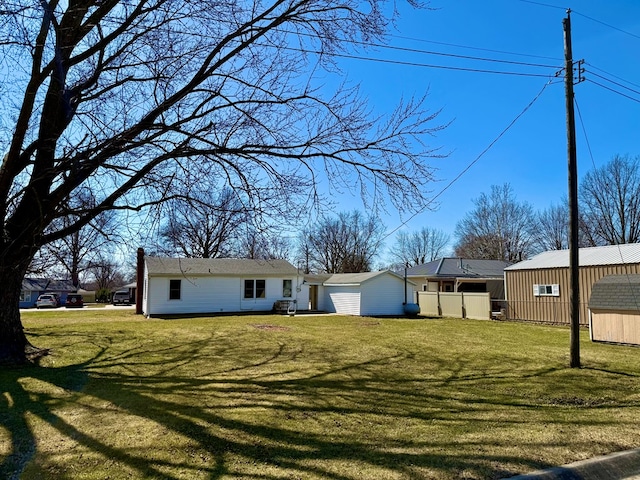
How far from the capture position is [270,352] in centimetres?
1112

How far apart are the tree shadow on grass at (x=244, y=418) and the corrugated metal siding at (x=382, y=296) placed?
16777mm

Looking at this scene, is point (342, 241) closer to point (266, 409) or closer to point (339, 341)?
point (339, 341)

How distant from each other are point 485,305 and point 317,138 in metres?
19.8

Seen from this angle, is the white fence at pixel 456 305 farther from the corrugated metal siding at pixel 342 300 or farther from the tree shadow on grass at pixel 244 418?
the tree shadow on grass at pixel 244 418

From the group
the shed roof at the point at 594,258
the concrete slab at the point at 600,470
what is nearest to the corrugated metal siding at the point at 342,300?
the shed roof at the point at 594,258

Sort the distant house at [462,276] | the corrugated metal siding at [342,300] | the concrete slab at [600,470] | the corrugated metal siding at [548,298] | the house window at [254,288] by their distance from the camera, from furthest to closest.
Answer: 1. the distant house at [462,276]
2. the house window at [254,288]
3. the corrugated metal siding at [342,300]
4. the corrugated metal siding at [548,298]
5. the concrete slab at [600,470]

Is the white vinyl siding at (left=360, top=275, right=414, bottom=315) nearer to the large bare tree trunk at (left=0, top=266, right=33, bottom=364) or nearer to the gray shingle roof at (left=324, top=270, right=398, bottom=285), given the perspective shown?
Result: the gray shingle roof at (left=324, top=270, right=398, bottom=285)

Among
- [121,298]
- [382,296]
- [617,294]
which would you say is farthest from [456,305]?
[121,298]

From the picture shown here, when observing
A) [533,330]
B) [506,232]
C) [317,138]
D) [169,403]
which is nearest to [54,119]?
[317,138]

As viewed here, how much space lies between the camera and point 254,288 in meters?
27.4

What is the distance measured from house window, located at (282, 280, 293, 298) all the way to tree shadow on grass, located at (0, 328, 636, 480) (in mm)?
18614

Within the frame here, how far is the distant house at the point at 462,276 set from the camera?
33.7 metres

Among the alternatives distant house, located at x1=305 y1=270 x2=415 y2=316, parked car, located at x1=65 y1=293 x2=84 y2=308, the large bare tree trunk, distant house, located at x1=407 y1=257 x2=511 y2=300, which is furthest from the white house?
the large bare tree trunk

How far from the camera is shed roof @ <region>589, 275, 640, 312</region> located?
13122mm
